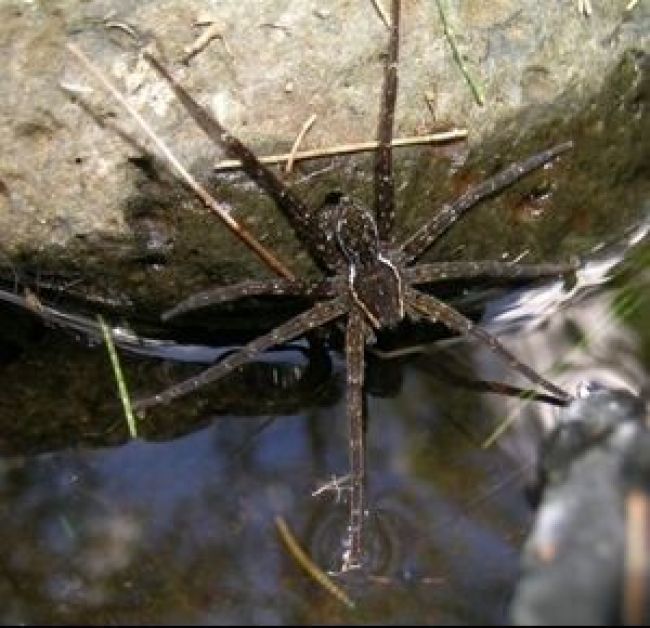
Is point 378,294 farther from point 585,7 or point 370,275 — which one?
point 585,7

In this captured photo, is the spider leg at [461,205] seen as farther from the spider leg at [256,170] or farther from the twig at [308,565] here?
the twig at [308,565]

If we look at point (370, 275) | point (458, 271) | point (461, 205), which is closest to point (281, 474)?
point (370, 275)

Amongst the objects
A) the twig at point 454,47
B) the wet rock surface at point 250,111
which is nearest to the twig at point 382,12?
the wet rock surface at point 250,111

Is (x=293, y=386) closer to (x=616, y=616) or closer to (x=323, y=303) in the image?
(x=323, y=303)

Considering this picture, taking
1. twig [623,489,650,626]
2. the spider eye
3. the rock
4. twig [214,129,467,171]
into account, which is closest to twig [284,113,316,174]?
twig [214,129,467,171]

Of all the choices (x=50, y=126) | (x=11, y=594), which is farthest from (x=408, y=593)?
(x=50, y=126)

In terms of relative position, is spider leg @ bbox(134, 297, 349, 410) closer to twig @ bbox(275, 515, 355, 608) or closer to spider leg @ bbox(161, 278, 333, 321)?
spider leg @ bbox(161, 278, 333, 321)
